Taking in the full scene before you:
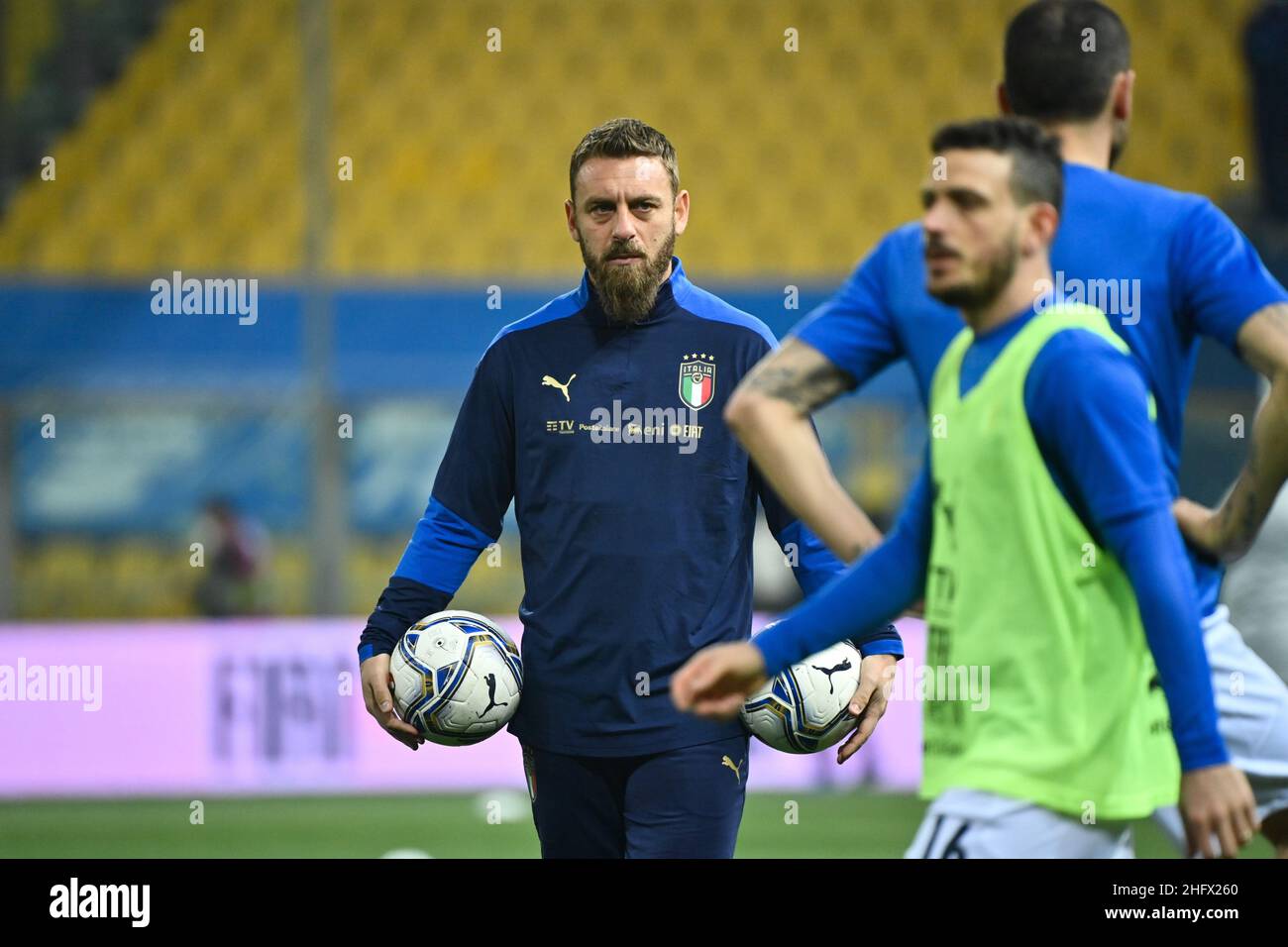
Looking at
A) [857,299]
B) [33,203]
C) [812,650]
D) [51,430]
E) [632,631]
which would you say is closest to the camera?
[812,650]

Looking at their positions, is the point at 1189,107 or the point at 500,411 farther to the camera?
the point at 1189,107

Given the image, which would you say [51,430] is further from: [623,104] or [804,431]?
[804,431]

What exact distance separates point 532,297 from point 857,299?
391 inches

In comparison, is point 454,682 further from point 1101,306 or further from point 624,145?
point 1101,306

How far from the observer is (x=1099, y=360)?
2670 mm

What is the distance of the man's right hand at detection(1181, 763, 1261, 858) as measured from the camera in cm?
262

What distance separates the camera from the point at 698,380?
4078mm

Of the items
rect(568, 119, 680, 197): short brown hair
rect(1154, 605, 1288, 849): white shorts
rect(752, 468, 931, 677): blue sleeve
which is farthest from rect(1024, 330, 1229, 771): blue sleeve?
rect(568, 119, 680, 197): short brown hair

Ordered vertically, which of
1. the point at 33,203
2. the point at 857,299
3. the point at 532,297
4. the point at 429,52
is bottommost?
the point at 857,299

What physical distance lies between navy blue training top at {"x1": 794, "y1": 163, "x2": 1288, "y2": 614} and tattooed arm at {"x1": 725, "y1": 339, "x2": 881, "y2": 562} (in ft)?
0.16

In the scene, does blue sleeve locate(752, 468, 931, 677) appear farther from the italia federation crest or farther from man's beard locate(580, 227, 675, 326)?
man's beard locate(580, 227, 675, 326)

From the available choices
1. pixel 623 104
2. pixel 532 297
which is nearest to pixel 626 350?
pixel 532 297

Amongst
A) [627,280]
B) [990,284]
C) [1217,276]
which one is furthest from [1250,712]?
[627,280]

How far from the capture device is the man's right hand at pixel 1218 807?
8.61 feet
